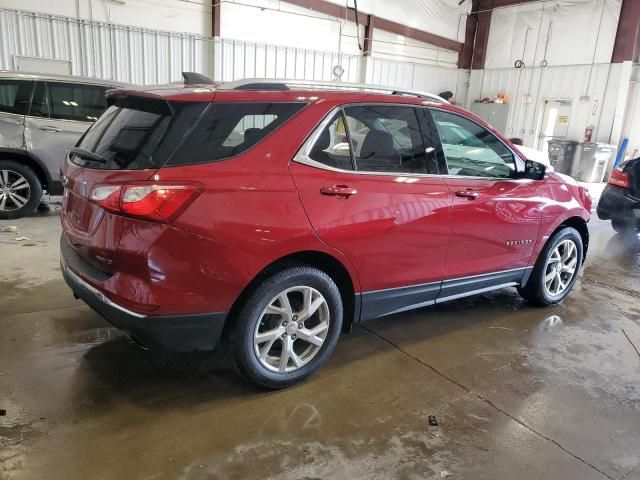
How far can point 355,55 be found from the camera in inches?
523

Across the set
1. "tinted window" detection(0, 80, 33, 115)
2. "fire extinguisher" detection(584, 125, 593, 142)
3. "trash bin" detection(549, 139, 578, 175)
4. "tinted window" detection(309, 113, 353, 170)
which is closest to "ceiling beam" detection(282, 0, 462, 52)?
"trash bin" detection(549, 139, 578, 175)

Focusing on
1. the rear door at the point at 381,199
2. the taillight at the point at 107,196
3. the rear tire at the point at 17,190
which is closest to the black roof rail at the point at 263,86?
the rear door at the point at 381,199

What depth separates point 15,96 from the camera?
18.9 feet

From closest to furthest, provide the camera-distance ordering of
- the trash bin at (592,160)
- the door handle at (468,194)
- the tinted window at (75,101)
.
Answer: the door handle at (468,194) → the tinted window at (75,101) → the trash bin at (592,160)

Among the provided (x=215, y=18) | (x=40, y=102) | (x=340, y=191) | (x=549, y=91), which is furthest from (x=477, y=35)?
(x=340, y=191)

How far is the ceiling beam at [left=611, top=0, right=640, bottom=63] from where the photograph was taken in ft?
40.1

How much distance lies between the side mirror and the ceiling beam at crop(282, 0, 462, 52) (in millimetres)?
9595

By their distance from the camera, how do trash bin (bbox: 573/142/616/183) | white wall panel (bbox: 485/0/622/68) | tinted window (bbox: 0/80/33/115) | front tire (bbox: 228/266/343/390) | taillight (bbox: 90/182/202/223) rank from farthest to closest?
white wall panel (bbox: 485/0/622/68) → trash bin (bbox: 573/142/616/183) → tinted window (bbox: 0/80/33/115) → front tire (bbox: 228/266/343/390) → taillight (bbox: 90/182/202/223)

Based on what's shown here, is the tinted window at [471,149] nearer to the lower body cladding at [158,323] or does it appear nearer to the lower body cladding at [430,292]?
the lower body cladding at [430,292]

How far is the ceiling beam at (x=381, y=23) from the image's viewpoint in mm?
12039

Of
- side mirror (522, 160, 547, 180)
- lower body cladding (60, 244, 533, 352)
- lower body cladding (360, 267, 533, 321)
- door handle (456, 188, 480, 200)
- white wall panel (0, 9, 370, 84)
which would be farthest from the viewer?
white wall panel (0, 9, 370, 84)

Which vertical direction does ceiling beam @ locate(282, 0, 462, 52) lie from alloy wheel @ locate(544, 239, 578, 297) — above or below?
above

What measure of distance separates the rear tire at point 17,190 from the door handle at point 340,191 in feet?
15.7

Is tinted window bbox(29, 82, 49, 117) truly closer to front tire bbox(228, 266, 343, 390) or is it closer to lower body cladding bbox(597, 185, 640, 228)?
front tire bbox(228, 266, 343, 390)
